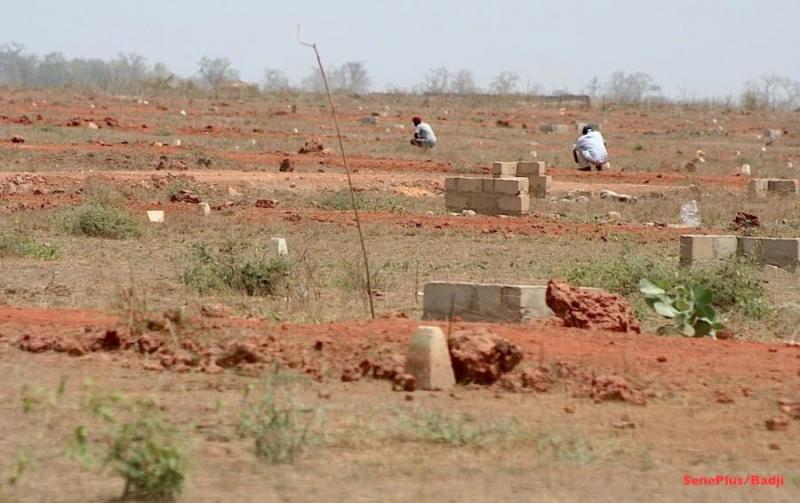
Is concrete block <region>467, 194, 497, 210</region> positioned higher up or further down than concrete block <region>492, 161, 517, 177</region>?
further down

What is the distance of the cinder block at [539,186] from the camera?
22031mm

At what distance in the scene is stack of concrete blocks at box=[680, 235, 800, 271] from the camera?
1352cm

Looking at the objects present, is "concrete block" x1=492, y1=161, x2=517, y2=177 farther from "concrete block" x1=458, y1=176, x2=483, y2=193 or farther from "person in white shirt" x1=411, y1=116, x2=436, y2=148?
"person in white shirt" x1=411, y1=116, x2=436, y2=148

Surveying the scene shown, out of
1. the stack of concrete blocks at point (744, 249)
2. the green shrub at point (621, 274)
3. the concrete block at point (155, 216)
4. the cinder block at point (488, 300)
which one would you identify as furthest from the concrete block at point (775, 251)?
the concrete block at point (155, 216)

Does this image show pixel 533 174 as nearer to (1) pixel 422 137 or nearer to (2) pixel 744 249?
(2) pixel 744 249

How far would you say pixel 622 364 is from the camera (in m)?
7.78

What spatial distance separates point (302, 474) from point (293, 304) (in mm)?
4740

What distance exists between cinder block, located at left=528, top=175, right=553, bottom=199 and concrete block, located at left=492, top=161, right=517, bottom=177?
0.50m

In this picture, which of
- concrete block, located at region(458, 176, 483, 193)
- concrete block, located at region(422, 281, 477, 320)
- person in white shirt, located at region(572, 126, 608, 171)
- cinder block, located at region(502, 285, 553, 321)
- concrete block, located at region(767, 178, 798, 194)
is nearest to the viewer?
cinder block, located at region(502, 285, 553, 321)

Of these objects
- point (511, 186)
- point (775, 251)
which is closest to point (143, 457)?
point (775, 251)

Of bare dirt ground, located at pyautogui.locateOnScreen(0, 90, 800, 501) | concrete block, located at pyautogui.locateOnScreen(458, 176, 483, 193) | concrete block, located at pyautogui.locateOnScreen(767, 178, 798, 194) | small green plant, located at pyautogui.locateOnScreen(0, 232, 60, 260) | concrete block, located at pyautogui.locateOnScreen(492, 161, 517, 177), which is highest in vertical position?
concrete block, located at pyautogui.locateOnScreen(492, 161, 517, 177)

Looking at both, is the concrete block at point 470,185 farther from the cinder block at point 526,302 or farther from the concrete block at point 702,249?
the cinder block at point 526,302

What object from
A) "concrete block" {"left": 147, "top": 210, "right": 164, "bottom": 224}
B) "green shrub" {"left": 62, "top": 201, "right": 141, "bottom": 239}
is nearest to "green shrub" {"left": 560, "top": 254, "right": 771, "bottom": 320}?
"green shrub" {"left": 62, "top": 201, "right": 141, "bottom": 239}

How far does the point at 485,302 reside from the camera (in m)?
9.65
